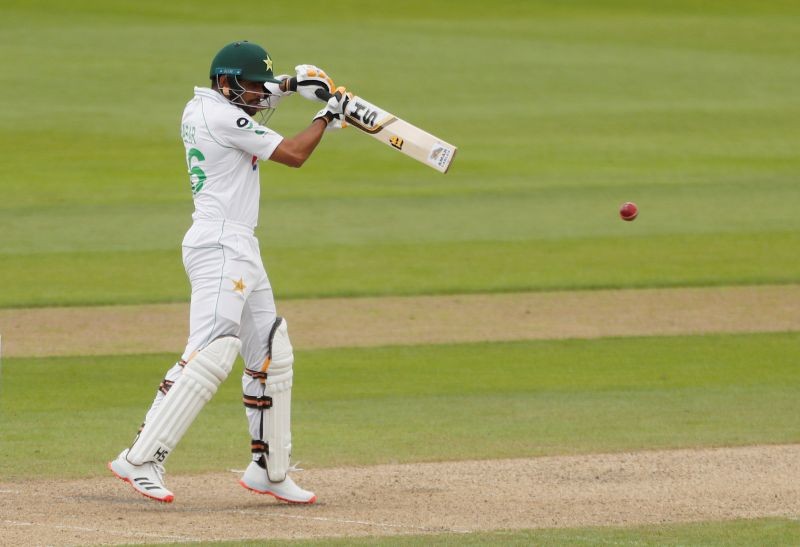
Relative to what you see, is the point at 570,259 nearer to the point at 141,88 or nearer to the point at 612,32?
the point at 141,88

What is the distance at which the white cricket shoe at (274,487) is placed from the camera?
715 centimetres

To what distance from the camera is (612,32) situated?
1362 inches

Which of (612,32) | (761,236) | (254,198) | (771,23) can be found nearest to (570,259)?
(761,236)

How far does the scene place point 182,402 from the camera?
268 inches

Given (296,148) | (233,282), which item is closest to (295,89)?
(296,148)

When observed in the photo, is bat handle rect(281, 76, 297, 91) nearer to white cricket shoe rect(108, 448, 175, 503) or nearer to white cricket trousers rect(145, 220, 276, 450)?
white cricket trousers rect(145, 220, 276, 450)

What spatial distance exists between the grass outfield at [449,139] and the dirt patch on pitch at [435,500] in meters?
6.49

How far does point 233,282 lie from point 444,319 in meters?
6.24

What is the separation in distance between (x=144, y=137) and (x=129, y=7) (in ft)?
46.9

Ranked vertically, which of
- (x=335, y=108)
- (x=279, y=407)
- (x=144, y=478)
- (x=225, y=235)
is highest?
(x=335, y=108)

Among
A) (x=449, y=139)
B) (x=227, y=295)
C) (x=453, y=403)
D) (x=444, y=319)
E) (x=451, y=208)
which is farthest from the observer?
(x=449, y=139)

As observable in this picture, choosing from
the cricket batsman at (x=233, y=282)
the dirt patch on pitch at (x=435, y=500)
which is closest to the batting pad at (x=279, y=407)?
the cricket batsman at (x=233, y=282)

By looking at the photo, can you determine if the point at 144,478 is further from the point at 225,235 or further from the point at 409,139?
the point at 409,139

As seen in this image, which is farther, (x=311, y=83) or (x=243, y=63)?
(x=311, y=83)
